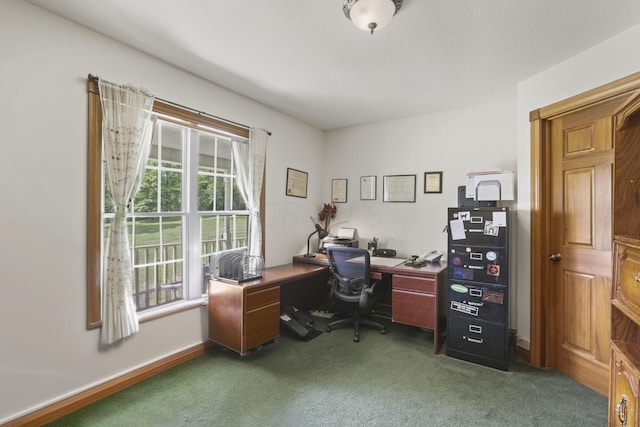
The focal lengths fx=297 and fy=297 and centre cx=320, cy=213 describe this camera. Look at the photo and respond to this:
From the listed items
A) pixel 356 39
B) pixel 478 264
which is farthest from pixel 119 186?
pixel 478 264

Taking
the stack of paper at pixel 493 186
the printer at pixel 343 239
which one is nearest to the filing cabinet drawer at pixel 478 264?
the stack of paper at pixel 493 186

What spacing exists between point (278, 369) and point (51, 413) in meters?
1.43

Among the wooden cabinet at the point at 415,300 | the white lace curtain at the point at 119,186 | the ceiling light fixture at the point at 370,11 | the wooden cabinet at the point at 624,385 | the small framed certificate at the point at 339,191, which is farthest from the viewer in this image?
the small framed certificate at the point at 339,191

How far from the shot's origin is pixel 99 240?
6.70ft

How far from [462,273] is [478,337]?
0.54 meters

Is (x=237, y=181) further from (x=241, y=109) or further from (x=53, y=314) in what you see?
(x=53, y=314)

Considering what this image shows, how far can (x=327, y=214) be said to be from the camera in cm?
417

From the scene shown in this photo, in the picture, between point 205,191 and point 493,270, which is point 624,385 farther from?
point 205,191

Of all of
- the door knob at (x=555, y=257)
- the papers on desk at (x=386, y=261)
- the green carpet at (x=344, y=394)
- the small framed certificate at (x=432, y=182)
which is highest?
the small framed certificate at (x=432, y=182)

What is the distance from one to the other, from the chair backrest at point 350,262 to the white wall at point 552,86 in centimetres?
138

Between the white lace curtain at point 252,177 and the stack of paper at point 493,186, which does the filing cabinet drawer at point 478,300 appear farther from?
the white lace curtain at point 252,177

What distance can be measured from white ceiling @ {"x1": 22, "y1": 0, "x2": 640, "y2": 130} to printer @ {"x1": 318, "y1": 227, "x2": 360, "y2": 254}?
1.76 meters

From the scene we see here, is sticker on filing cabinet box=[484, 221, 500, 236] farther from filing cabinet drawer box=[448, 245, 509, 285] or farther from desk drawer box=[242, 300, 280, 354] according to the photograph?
desk drawer box=[242, 300, 280, 354]

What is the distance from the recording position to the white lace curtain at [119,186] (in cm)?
205
